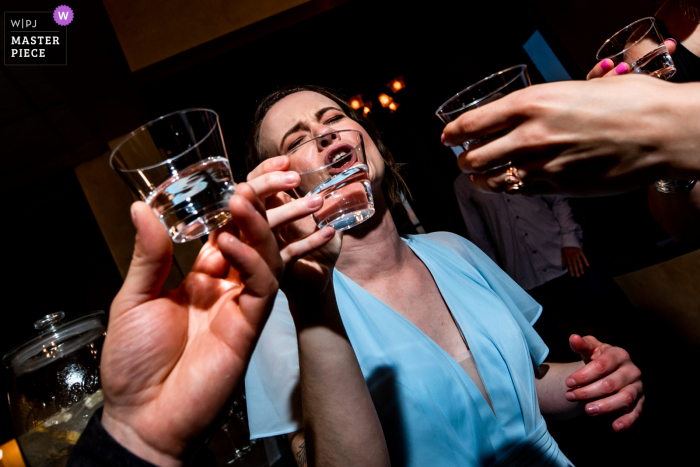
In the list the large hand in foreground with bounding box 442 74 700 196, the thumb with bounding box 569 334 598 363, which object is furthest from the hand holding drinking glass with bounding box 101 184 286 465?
the thumb with bounding box 569 334 598 363

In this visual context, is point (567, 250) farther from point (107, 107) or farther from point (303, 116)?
point (107, 107)

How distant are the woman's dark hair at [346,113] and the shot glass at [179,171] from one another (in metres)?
1.07

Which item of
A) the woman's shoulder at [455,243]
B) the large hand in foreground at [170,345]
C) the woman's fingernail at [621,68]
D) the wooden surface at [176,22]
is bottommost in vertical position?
the woman's shoulder at [455,243]

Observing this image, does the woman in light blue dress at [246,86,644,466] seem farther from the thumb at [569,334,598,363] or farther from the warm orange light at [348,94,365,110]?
the warm orange light at [348,94,365,110]

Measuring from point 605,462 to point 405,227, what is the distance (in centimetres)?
201

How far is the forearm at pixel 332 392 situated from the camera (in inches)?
35.0

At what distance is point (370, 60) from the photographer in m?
4.52

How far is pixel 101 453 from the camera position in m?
0.55

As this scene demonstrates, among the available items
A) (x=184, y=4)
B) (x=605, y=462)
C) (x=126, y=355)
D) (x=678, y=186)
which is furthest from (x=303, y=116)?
(x=605, y=462)

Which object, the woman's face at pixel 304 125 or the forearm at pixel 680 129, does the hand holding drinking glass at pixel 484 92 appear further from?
the woman's face at pixel 304 125

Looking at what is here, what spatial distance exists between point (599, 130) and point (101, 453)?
3.50 ft

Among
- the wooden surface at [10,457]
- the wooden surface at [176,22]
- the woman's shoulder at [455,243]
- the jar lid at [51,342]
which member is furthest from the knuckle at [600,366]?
the wooden surface at [176,22]

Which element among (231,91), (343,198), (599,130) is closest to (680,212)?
(599,130)

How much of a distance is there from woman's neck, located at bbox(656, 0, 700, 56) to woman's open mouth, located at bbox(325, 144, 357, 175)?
1.83 m
